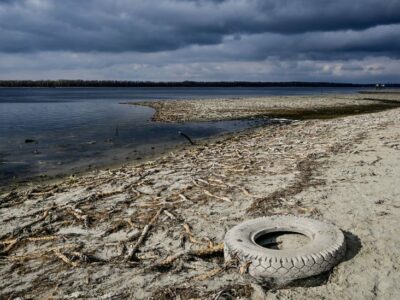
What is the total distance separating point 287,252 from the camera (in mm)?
5746

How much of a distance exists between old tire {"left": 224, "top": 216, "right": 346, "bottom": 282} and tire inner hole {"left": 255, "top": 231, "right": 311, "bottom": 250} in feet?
0.33

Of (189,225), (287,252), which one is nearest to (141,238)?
(189,225)

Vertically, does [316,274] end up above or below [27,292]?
above

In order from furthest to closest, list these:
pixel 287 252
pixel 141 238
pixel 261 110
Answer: pixel 261 110
pixel 141 238
pixel 287 252

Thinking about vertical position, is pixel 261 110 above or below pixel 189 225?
below

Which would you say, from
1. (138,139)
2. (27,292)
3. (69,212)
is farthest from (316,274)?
(138,139)

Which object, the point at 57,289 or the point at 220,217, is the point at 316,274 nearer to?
the point at 220,217

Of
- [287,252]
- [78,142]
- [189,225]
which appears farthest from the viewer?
[78,142]

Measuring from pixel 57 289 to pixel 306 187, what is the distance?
22.7 feet

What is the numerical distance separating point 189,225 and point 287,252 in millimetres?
2761

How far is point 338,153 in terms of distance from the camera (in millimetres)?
14602

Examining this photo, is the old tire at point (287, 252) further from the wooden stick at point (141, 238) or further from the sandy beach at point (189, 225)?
the wooden stick at point (141, 238)

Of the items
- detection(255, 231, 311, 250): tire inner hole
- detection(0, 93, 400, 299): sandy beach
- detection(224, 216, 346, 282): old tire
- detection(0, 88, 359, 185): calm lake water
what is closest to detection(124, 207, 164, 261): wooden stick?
detection(0, 93, 400, 299): sandy beach

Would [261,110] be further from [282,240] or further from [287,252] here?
[287,252]
